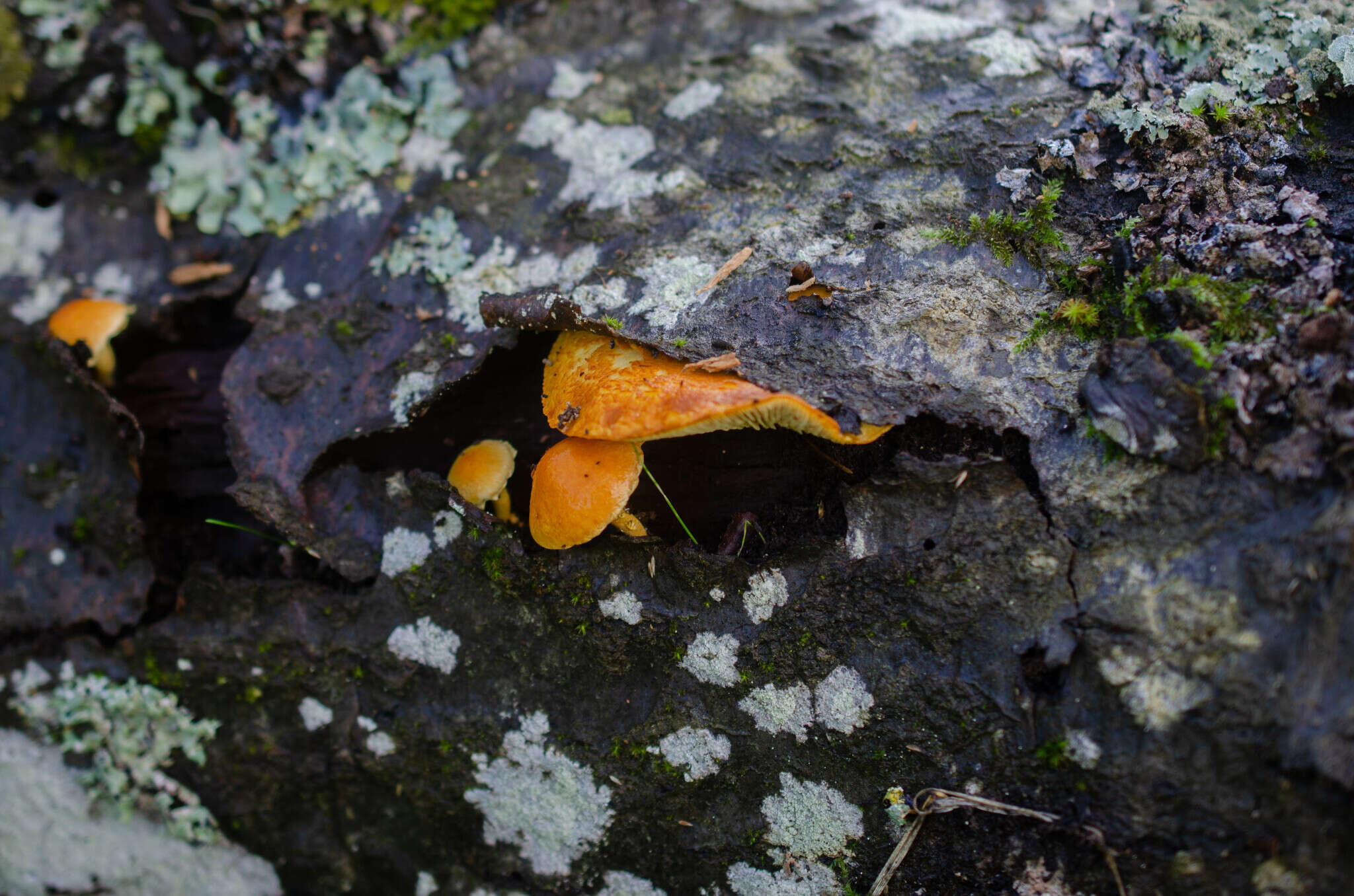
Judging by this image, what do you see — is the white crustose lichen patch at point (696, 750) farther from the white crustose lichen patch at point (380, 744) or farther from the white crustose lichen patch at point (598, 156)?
the white crustose lichen patch at point (598, 156)

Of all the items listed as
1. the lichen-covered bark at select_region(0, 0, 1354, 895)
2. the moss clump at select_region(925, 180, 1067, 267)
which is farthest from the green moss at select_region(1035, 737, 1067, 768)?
the moss clump at select_region(925, 180, 1067, 267)

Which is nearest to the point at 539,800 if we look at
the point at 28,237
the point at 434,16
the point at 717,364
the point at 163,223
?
the point at 717,364

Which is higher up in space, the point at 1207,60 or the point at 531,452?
the point at 1207,60

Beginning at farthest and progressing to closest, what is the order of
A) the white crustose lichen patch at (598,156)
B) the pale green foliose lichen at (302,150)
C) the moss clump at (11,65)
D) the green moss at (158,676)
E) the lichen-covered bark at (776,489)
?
1. the moss clump at (11,65)
2. the pale green foliose lichen at (302,150)
3. the green moss at (158,676)
4. the white crustose lichen patch at (598,156)
5. the lichen-covered bark at (776,489)

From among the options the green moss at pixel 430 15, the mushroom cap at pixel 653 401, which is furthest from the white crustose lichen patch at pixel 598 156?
the mushroom cap at pixel 653 401

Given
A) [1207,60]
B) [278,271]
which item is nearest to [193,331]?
[278,271]

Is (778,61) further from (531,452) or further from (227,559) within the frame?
(227,559)

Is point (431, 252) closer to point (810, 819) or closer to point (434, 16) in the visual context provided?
point (434, 16)
